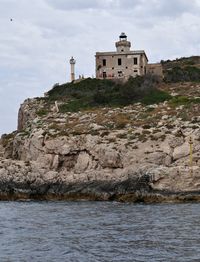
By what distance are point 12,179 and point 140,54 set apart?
3410cm

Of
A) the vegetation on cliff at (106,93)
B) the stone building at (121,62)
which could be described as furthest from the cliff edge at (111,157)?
the stone building at (121,62)

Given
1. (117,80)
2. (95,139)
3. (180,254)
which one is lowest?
(180,254)

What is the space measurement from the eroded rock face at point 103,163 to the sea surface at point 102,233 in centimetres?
506

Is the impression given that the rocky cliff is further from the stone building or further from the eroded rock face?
the stone building

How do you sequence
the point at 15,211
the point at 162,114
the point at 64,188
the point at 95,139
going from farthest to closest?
the point at 162,114 → the point at 95,139 → the point at 64,188 → the point at 15,211

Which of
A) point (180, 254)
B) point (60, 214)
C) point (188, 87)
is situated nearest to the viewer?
point (180, 254)

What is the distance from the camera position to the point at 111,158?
152 ft

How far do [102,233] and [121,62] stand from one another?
173 feet

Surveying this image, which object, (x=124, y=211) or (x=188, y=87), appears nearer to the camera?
(x=124, y=211)

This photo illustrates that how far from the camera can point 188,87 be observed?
226 feet

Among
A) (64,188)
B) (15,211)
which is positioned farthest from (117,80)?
(15,211)

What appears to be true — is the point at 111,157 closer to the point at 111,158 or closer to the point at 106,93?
the point at 111,158

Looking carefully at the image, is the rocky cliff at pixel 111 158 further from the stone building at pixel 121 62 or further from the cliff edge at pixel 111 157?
the stone building at pixel 121 62

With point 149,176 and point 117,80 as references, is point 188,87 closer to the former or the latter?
point 117,80
